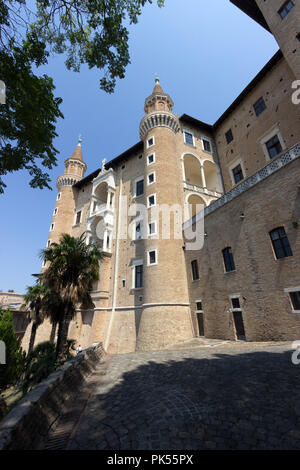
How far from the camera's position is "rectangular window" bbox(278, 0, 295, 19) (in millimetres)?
16156

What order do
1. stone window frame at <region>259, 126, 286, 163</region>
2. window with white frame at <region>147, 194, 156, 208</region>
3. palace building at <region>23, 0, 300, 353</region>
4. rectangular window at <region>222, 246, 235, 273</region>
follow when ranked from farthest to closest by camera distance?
window with white frame at <region>147, 194, 156, 208</region>, stone window frame at <region>259, 126, 286, 163</region>, rectangular window at <region>222, 246, 235, 273</region>, palace building at <region>23, 0, 300, 353</region>

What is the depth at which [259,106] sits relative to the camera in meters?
20.6

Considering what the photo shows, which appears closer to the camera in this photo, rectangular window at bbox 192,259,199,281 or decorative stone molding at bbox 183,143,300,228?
decorative stone molding at bbox 183,143,300,228

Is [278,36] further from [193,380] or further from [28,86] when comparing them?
[193,380]

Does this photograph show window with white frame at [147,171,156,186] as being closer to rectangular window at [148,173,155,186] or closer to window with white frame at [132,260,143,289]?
rectangular window at [148,173,155,186]

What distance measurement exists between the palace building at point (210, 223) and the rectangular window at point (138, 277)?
11 centimetres

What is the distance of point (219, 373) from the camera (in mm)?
6406

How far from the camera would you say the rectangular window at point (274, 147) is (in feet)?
59.9

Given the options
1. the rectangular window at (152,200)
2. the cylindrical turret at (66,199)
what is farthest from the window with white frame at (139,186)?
the cylindrical turret at (66,199)

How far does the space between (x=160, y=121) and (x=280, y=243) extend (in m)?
19.3

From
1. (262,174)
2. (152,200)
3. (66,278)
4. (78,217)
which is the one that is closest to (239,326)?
(262,174)

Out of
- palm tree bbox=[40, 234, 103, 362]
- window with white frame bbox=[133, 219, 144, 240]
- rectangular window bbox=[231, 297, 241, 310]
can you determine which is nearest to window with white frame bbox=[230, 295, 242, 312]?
rectangular window bbox=[231, 297, 241, 310]

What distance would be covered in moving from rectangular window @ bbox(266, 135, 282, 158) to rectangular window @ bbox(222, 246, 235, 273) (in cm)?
1101

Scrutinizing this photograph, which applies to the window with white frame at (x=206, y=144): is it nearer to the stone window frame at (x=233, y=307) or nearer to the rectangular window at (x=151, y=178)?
the rectangular window at (x=151, y=178)
